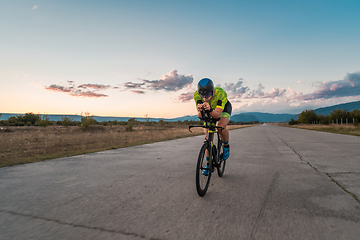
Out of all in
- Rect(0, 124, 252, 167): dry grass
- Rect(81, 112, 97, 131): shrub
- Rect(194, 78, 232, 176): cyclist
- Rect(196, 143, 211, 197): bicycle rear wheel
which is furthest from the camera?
Rect(81, 112, 97, 131): shrub

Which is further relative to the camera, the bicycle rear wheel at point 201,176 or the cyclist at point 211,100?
the cyclist at point 211,100

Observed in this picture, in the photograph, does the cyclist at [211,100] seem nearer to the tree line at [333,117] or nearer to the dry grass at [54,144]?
the dry grass at [54,144]

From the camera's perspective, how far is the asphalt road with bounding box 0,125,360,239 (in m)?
2.41

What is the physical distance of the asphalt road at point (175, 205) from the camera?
2410 millimetres

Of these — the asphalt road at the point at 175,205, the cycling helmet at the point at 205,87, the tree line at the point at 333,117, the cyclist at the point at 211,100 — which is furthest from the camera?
the tree line at the point at 333,117

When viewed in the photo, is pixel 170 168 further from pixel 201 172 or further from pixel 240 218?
pixel 240 218

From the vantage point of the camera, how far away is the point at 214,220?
8.81 ft

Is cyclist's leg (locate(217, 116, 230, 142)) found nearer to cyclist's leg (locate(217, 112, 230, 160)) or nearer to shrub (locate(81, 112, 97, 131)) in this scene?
cyclist's leg (locate(217, 112, 230, 160))

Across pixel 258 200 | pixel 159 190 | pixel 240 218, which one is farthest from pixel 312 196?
pixel 159 190

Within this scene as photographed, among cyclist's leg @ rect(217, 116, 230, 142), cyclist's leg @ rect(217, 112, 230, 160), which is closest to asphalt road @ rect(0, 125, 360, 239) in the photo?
cyclist's leg @ rect(217, 112, 230, 160)

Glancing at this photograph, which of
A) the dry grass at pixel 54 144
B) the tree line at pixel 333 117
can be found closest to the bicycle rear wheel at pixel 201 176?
the dry grass at pixel 54 144

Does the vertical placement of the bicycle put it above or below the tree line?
below

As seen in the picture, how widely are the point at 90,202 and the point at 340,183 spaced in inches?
189

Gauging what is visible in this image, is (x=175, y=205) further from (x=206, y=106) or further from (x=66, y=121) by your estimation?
(x=66, y=121)
